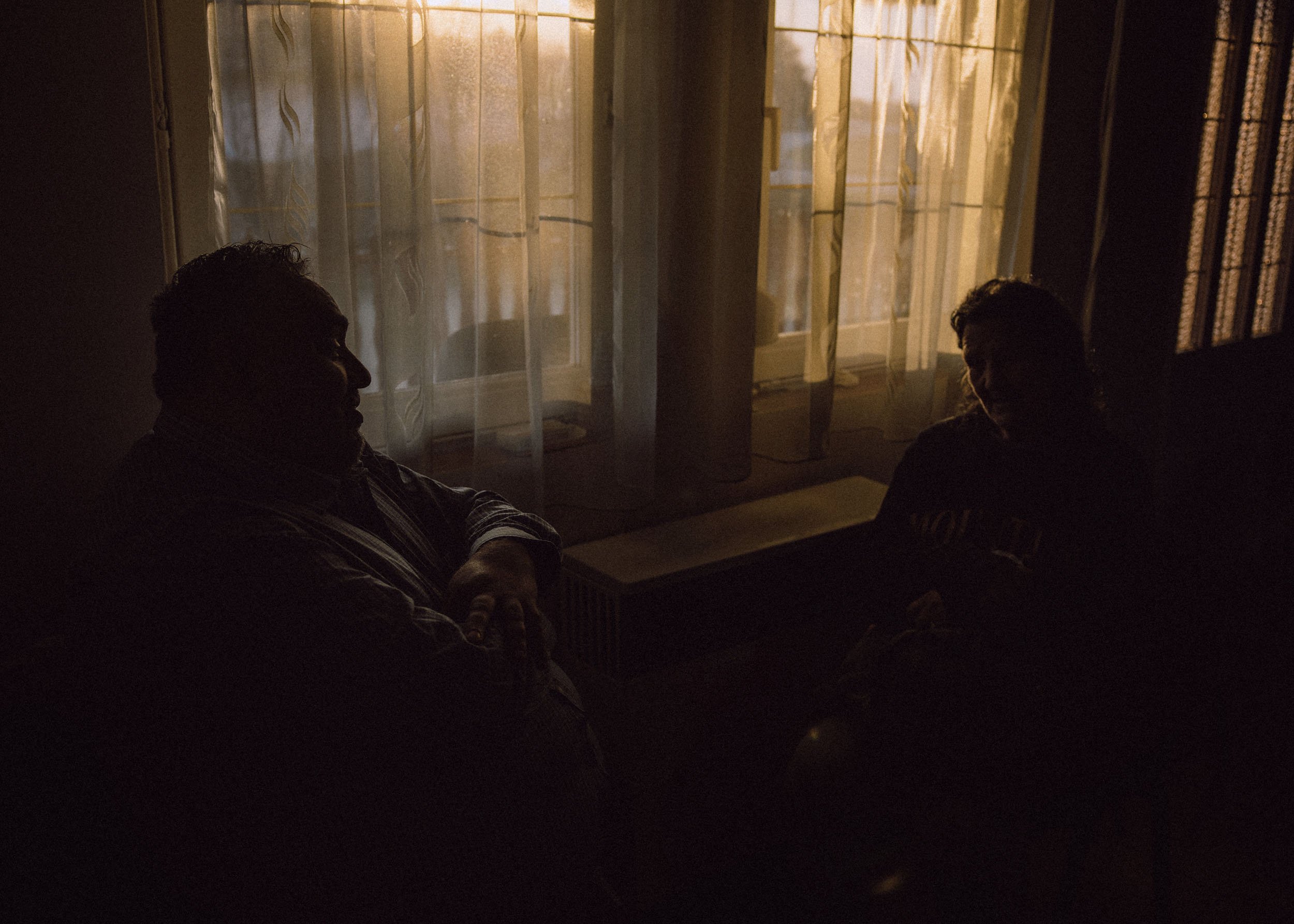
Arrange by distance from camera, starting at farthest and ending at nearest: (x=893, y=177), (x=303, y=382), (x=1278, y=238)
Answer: (x=1278, y=238), (x=893, y=177), (x=303, y=382)

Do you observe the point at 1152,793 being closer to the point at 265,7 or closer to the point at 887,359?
the point at 887,359

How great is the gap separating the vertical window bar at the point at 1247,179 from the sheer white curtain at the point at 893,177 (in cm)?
152

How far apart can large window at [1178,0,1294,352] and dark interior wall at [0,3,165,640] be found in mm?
2916

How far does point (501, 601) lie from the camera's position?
1106mm

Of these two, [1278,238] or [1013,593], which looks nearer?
[1013,593]

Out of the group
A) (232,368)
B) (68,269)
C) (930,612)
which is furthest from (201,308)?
(930,612)

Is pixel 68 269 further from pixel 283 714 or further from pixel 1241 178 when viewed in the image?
pixel 1241 178

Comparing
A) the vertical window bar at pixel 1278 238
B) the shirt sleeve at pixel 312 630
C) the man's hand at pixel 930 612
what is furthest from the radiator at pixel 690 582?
the vertical window bar at pixel 1278 238

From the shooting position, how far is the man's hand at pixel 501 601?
41.8 inches

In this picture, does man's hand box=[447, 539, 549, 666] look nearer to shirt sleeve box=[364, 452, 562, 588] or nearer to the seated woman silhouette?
shirt sleeve box=[364, 452, 562, 588]

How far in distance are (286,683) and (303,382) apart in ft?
1.08

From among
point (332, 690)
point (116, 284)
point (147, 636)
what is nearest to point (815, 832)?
point (332, 690)

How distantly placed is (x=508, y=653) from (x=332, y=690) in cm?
21

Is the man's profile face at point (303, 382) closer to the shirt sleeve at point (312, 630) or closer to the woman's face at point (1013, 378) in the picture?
the shirt sleeve at point (312, 630)
